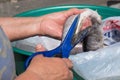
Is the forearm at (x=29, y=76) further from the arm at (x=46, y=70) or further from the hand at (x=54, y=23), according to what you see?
the hand at (x=54, y=23)

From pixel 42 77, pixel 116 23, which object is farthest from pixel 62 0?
pixel 42 77

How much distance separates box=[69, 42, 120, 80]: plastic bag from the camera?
3.33ft

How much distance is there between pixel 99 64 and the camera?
1.06 metres

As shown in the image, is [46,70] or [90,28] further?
[90,28]

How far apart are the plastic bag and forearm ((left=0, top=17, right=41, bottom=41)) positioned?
0.22 m

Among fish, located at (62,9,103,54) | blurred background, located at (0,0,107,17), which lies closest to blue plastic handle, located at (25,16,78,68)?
fish, located at (62,9,103,54)

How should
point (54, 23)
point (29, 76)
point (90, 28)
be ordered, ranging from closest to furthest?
point (29, 76) → point (90, 28) → point (54, 23)

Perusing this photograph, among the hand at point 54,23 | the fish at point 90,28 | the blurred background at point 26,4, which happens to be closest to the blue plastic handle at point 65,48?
the fish at point 90,28

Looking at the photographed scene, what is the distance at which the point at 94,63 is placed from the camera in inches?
41.9

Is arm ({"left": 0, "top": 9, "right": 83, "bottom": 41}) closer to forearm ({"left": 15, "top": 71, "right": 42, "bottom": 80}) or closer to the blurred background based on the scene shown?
forearm ({"left": 15, "top": 71, "right": 42, "bottom": 80})

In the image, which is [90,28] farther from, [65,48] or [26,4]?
[26,4]

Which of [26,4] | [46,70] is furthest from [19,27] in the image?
[26,4]

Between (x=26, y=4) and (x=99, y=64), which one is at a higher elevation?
(x=99, y=64)

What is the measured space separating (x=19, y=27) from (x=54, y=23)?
0.46ft
